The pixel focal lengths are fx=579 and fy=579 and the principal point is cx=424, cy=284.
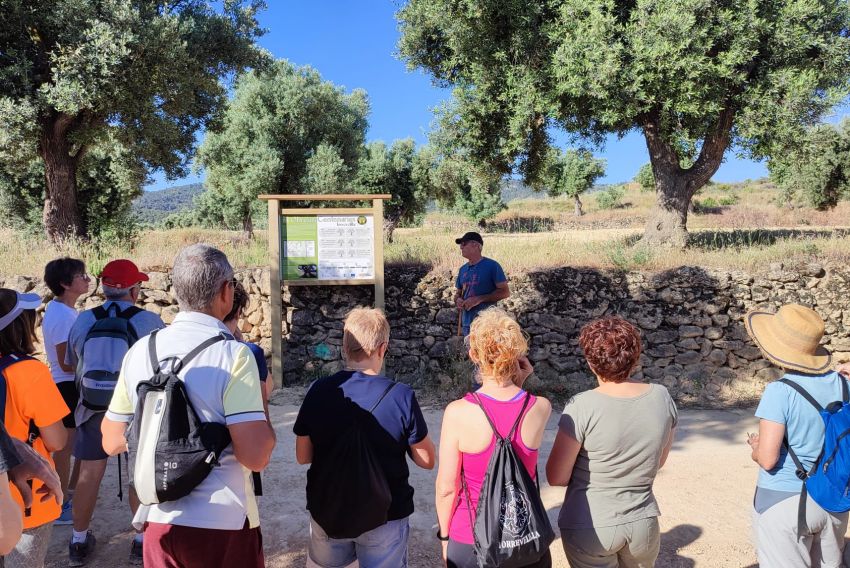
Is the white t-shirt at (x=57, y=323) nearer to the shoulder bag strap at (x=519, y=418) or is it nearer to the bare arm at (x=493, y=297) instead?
the shoulder bag strap at (x=519, y=418)

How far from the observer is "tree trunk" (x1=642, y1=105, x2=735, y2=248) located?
35.0ft

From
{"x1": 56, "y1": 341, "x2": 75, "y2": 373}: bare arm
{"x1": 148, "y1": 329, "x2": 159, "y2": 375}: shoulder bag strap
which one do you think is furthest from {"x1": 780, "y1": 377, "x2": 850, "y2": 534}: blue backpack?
{"x1": 56, "y1": 341, "x2": 75, "y2": 373}: bare arm

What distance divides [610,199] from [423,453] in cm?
4421

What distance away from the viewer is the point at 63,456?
407 cm

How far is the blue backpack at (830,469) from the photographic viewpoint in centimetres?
255

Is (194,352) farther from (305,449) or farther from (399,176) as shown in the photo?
(399,176)

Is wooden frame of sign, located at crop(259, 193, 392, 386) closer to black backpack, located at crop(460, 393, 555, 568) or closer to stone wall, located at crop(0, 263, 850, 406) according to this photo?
stone wall, located at crop(0, 263, 850, 406)

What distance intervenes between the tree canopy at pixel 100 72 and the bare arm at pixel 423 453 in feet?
28.9

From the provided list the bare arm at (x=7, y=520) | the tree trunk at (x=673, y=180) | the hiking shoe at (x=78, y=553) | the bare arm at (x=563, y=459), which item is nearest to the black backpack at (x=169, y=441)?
Answer: the bare arm at (x=7, y=520)

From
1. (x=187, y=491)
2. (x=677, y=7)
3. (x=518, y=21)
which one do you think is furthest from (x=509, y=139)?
(x=187, y=491)

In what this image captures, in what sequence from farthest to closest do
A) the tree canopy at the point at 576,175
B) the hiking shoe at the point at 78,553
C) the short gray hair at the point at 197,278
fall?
the tree canopy at the point at 576,175 < the hiking shoe at the point at 78,553 < the short gray hair at the point at 197,278

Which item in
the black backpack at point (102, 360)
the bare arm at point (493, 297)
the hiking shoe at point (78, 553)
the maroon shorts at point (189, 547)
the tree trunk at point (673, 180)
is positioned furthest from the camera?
the tree trunk at point (673, 180)

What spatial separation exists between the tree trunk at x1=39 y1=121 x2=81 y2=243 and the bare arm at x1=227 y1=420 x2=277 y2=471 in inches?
385

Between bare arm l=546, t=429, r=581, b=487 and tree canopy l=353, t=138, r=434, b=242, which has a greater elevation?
tree canopy l=353, t=138, r=434, b=242
